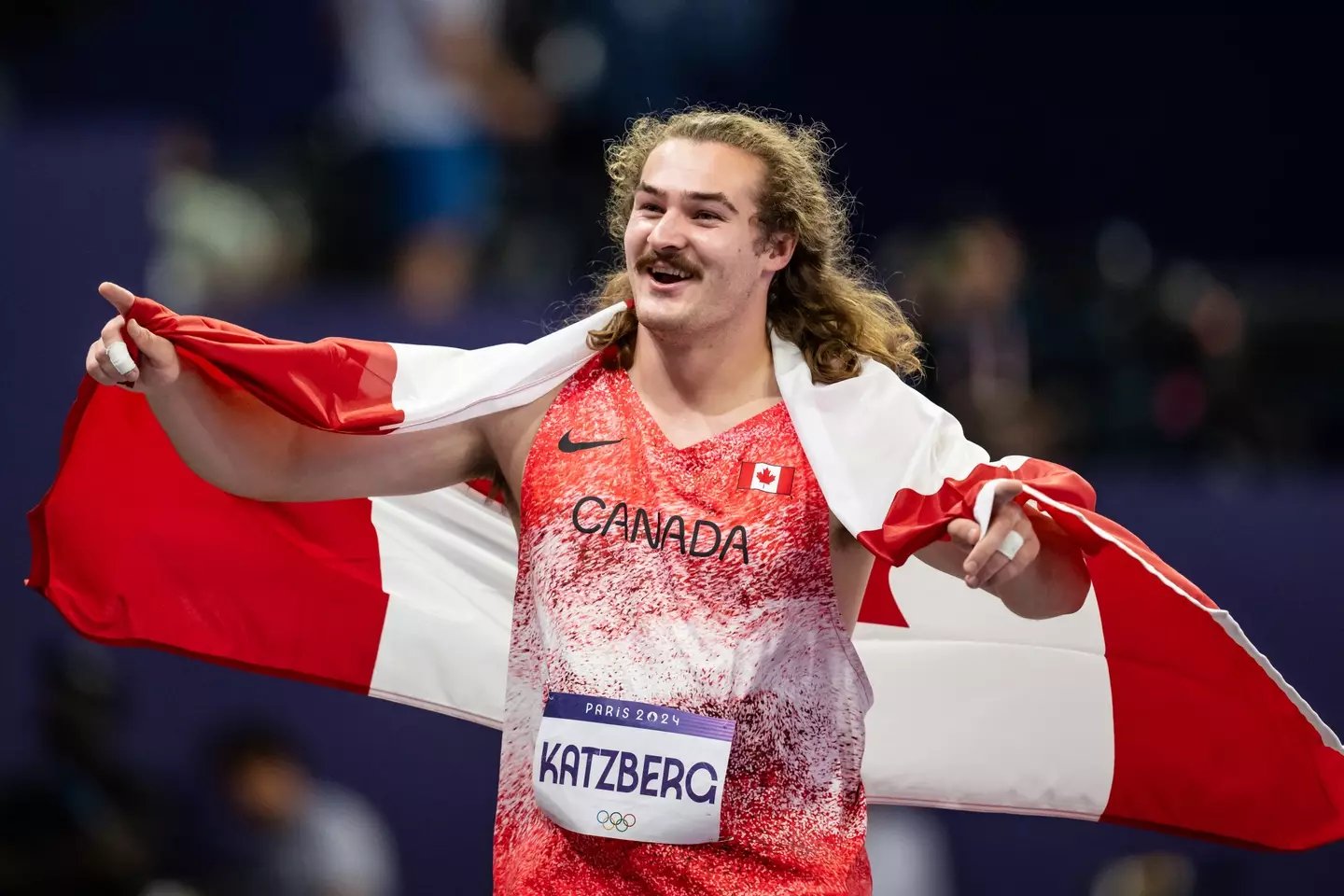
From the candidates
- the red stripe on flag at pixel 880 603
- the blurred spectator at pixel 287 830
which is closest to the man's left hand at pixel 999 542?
the red stripe on flag at pixel 880 603

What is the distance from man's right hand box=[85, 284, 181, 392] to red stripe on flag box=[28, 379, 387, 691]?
1.62 feet

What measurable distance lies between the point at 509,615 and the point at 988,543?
4.04ft

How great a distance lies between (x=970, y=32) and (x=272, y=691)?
416 cm

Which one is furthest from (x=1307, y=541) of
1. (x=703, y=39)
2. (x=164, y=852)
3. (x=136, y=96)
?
(x=136, y=96)

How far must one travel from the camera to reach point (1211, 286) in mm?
6500

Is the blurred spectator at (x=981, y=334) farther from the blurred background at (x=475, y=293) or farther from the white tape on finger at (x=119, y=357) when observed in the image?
the white tape on finger at (x=119, y=357)

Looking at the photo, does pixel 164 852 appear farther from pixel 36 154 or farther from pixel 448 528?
pixel 448 528

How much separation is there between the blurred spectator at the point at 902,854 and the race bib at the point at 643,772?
9.12 ft

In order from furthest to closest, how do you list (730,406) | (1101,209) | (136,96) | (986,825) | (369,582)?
1. (1101,209)
2. (136,96)
3. (986,825)
4. (369,582)
5. (730,406)

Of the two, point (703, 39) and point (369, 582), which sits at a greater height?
point (703, 39)

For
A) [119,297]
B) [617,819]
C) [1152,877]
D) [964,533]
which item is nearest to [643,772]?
[617,819]

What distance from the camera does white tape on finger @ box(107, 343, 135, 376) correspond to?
295 cm

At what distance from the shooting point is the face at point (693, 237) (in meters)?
3.17

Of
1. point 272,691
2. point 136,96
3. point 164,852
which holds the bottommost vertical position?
point 164,852
